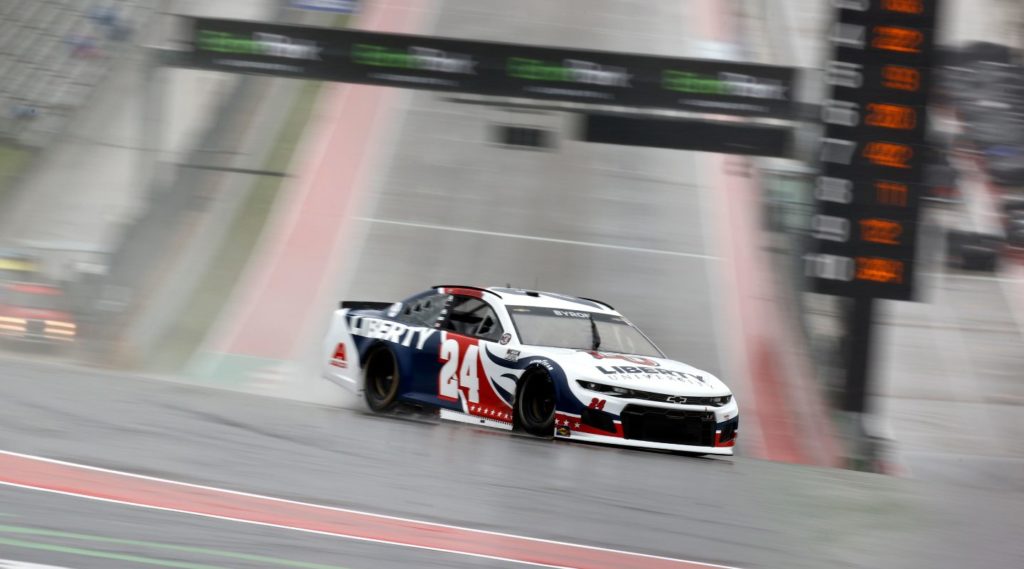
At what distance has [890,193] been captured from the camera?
13.7 meters

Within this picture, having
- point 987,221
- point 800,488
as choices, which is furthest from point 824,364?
point 987,221

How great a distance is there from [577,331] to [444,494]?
4733mm

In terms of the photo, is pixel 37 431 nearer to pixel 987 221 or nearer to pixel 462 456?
pixel 462 456

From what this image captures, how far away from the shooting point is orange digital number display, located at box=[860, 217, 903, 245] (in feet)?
44.7

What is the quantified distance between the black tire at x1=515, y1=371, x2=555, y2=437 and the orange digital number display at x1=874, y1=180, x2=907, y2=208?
13.3 feet

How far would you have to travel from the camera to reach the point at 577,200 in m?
23.8

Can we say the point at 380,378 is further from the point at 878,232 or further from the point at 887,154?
the point at 887,154

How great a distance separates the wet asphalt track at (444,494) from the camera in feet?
20.1

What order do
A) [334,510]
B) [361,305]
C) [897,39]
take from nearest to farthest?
[334,510] < [897,39] < [361,305]

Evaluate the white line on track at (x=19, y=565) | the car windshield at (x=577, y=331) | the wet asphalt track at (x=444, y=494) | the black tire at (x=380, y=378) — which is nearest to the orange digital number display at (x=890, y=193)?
the car windshield at (x=577, y=331)

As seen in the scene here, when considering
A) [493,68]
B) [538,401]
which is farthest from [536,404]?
[493,68]

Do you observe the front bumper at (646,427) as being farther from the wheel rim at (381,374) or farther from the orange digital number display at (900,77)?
the orange digital number display at (900,77)

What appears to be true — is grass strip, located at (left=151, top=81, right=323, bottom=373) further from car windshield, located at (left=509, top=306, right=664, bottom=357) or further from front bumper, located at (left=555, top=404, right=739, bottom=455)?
front bumper, located at (left=555, top=404, right=739, bottom=455)

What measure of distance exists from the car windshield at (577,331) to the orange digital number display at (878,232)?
2.37 metres
